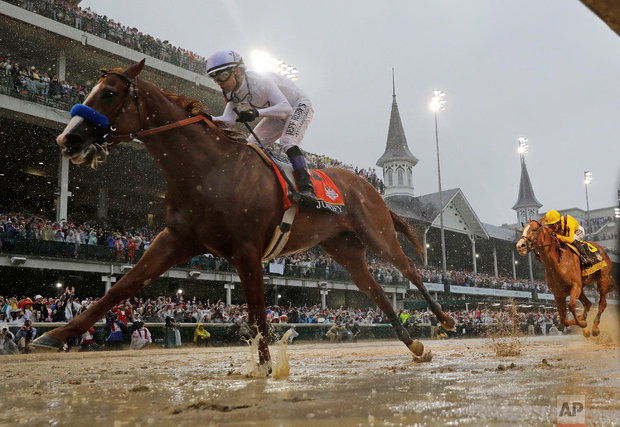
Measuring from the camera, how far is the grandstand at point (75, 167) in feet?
66.3

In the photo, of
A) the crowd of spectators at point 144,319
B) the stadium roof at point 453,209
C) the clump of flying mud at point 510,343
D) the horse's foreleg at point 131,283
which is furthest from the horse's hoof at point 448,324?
the stadium roof at point 453,209

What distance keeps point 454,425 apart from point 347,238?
14.7ft

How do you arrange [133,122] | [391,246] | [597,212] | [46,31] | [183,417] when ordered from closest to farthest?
1. [183,417]
2. [133,122]
3. [391,246]
4. [46,31]
5. [597,212]

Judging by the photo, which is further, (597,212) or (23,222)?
(597,212)

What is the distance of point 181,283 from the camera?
2883 cm

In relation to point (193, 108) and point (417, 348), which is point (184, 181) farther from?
point (417, 348)

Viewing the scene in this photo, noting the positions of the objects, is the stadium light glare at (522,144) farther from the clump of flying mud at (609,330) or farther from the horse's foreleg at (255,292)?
the horse's foreleg at (255,292)

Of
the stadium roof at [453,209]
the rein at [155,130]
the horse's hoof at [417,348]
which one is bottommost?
the horse's hoof at [417,348]

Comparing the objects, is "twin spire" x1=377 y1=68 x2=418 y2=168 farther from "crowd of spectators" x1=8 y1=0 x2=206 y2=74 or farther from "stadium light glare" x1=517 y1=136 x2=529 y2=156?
"crowd of spectators" x1=8 y1=0 x2=206 y2=74

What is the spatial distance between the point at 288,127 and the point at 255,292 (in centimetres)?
185

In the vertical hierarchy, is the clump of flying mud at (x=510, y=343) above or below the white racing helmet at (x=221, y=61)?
below

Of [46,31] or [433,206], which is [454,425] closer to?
[46,31]

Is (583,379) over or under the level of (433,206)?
under

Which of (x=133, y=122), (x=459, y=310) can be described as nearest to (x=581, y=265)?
(x=133, y=122)
